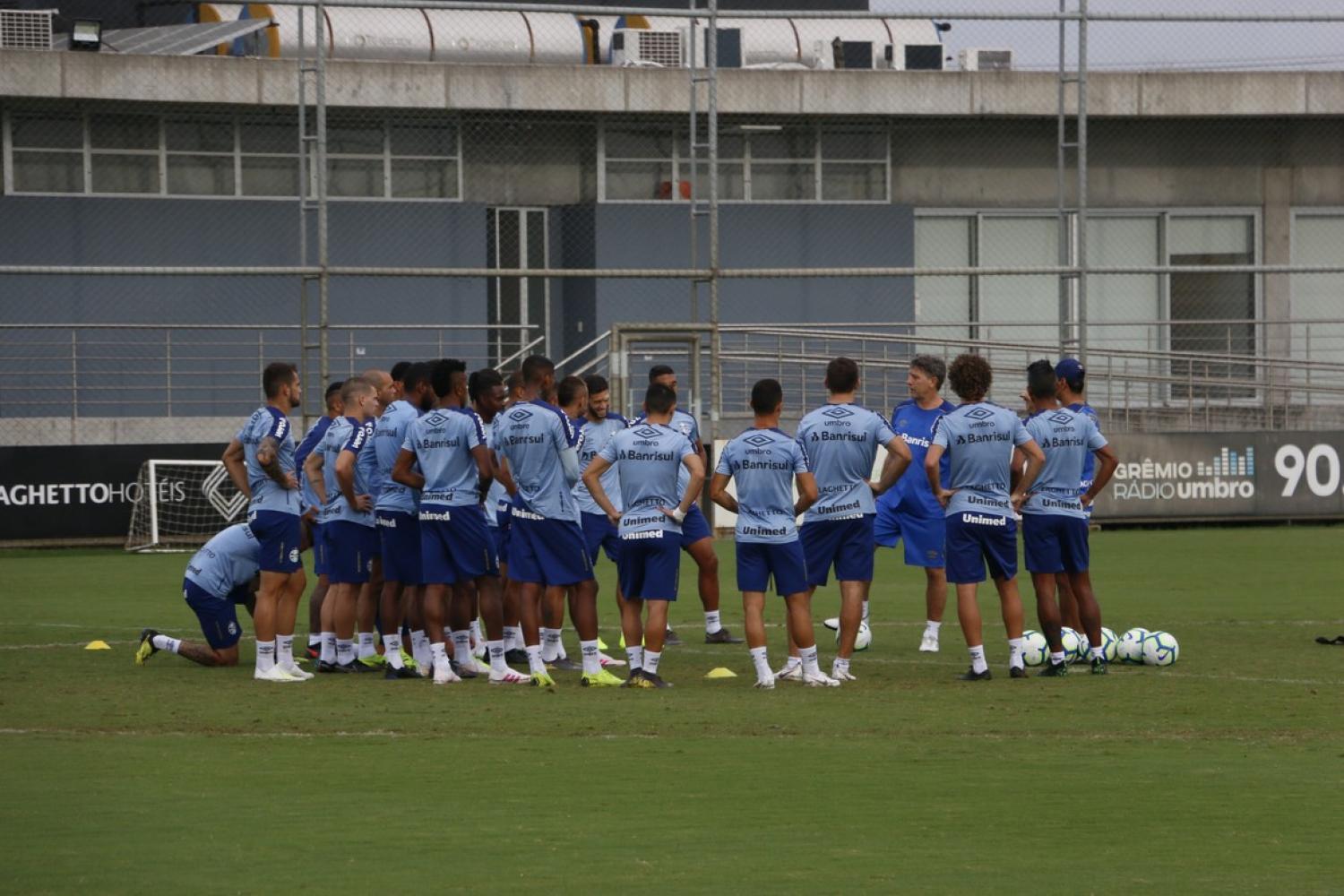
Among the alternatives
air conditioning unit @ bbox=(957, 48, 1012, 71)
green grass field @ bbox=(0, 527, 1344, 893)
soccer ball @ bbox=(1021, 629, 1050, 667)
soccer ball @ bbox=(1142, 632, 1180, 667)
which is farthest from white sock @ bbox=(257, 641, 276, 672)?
air conditioning unit @ bbox=(957, 48, 1012, 71)

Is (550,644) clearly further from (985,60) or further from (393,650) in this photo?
(985,60)

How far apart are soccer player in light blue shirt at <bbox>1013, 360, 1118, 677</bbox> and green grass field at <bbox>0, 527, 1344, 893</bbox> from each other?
35 cm

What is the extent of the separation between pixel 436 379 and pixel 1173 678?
497cm

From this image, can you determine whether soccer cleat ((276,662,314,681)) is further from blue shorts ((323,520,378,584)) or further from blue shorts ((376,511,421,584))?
blue shorts ((376,511,421,584))

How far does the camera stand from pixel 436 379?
12.3 meters

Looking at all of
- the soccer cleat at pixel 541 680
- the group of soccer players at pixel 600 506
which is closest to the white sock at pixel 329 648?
the group of soccer players at pixel 600 506

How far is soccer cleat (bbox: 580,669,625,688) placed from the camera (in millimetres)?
12141

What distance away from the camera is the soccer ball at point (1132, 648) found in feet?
42.5

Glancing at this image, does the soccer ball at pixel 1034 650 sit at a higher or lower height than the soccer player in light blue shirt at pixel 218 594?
lower

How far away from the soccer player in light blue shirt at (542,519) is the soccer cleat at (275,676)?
61.6 inches

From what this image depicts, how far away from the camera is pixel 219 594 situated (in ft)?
42.8

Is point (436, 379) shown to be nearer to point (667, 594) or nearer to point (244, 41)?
point (667, 594)

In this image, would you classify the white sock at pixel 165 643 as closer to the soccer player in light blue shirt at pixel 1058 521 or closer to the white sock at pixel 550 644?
the white sock at pixel 550 644

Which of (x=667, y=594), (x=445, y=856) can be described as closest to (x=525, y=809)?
(x=445, y=856)
